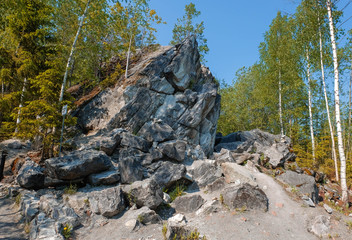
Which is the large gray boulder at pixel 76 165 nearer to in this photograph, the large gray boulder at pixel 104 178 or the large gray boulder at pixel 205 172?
the large gray boulder at pixel 104 178

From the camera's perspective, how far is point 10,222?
7.29 meters

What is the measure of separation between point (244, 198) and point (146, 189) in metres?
4.36

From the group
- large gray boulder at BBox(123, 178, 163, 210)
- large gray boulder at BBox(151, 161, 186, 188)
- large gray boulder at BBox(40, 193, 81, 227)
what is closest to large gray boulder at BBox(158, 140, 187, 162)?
large gray boulder at BBox(151, 161, 186, 188)

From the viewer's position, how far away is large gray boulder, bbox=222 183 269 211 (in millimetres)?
8633

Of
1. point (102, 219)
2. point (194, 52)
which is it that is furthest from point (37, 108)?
point (194, 52)

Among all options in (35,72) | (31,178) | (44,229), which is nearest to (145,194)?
(44,229)

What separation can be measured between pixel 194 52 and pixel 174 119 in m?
8.68

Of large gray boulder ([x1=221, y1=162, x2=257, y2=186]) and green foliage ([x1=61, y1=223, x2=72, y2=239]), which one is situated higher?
large gray boulder ([x1=221, y1=162, x2=257, y2=186])

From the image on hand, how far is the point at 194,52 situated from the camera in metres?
21.6

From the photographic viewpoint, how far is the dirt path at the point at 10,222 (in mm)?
6449

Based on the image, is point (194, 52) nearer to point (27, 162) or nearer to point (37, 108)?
point (37, 108)

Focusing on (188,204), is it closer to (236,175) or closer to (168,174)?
(168,174)

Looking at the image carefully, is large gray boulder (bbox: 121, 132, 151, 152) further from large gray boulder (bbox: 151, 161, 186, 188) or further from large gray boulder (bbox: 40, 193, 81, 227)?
large gray boulder (bbox: 40, 193, 81, 227)

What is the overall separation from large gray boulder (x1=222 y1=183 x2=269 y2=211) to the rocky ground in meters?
0.04
